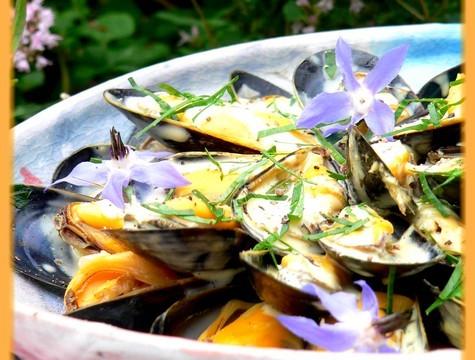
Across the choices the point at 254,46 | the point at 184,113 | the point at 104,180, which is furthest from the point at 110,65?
the point at 104,180

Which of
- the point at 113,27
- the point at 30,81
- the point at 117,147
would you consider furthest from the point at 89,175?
the point at 113,27

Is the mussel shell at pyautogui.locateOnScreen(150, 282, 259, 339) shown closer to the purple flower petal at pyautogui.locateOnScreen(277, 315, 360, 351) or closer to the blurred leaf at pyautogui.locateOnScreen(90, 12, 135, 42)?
the purple flower petal at pyautogui.locateOnScreen(277, 315, 360, 351)

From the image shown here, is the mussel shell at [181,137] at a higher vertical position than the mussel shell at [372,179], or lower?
lower

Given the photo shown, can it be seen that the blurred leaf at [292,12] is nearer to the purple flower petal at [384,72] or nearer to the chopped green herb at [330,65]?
the chopped green herb at [330,65]

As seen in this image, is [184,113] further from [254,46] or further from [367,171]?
[254,46]

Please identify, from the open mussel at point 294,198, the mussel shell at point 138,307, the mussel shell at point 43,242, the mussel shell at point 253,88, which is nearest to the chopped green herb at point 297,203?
the open mussel at point 294,198
